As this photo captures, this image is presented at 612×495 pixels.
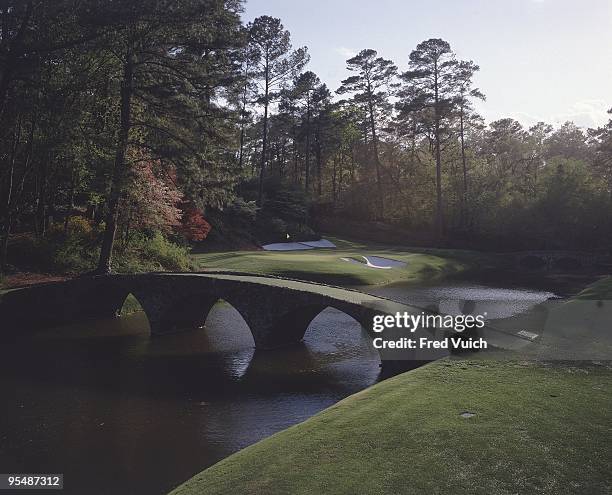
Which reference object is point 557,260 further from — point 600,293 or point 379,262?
point 600,293

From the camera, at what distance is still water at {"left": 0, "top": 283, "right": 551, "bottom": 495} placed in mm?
14602

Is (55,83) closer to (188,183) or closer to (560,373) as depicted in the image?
(188,183)

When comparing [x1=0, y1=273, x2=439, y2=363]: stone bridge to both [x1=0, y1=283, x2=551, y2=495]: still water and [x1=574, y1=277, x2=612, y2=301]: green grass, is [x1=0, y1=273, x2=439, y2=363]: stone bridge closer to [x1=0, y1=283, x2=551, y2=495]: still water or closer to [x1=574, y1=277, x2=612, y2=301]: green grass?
[x1=0, y1=283, x2=551, y2=495]: still water

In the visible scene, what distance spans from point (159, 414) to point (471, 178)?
260ft

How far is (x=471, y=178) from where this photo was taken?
8806cm

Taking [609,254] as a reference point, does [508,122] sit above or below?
above

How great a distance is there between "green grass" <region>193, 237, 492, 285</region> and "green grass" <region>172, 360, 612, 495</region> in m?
31.1

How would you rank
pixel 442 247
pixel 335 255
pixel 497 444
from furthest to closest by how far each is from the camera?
1. pixel 442 247
2. pixel 335 255
3. pixel 497 444

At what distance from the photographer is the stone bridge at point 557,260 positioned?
6569 centimetres

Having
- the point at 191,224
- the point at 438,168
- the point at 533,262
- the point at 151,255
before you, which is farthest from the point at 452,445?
the point at 438,168

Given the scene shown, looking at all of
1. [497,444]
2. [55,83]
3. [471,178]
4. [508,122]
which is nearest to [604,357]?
[497,444]

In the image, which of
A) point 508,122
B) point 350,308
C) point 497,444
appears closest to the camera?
point 497,444

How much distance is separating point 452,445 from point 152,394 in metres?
12.7

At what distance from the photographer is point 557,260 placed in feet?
224
